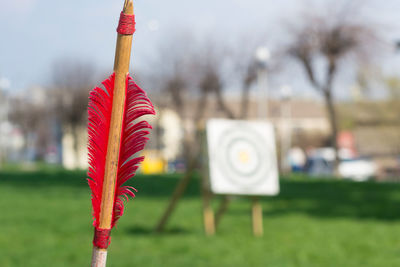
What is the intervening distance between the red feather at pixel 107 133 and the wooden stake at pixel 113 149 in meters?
0.03

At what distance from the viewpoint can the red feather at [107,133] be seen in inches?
45.2

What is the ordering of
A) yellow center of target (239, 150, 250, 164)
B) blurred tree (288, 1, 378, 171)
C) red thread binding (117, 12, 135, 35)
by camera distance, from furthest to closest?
blurred tree (288, 1, 378, 171) → yellow center of target (239, 150, 250, 164) → red thread binding (117, 12, 135, 35)

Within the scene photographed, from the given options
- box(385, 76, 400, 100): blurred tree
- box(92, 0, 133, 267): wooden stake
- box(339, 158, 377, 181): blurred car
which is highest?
box(385, 76, 400, 100): blurred tree

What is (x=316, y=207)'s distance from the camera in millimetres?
12680

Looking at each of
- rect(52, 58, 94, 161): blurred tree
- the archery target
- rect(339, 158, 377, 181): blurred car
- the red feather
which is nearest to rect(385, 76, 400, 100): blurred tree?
rect(339, 158, 377, 181): blurred car

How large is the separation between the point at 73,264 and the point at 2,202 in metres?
8.25

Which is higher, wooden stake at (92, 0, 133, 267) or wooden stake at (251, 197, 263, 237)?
wooden stake at (92, 0, 133, 267)

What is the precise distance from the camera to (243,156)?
8.70 metres

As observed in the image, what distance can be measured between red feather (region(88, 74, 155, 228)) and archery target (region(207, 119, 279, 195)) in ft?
23.1

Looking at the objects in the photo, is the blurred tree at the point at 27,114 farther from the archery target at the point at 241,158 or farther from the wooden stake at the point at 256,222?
the wooden stake at the point at 256,222

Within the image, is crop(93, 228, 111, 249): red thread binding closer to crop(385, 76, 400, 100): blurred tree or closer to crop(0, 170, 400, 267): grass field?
crop(0, 170, 400, 267): grass field

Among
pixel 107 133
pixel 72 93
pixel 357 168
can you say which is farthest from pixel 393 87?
pixel 107 133

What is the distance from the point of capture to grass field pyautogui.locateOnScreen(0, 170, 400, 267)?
630 cm

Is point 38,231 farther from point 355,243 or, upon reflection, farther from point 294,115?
point 294,115
